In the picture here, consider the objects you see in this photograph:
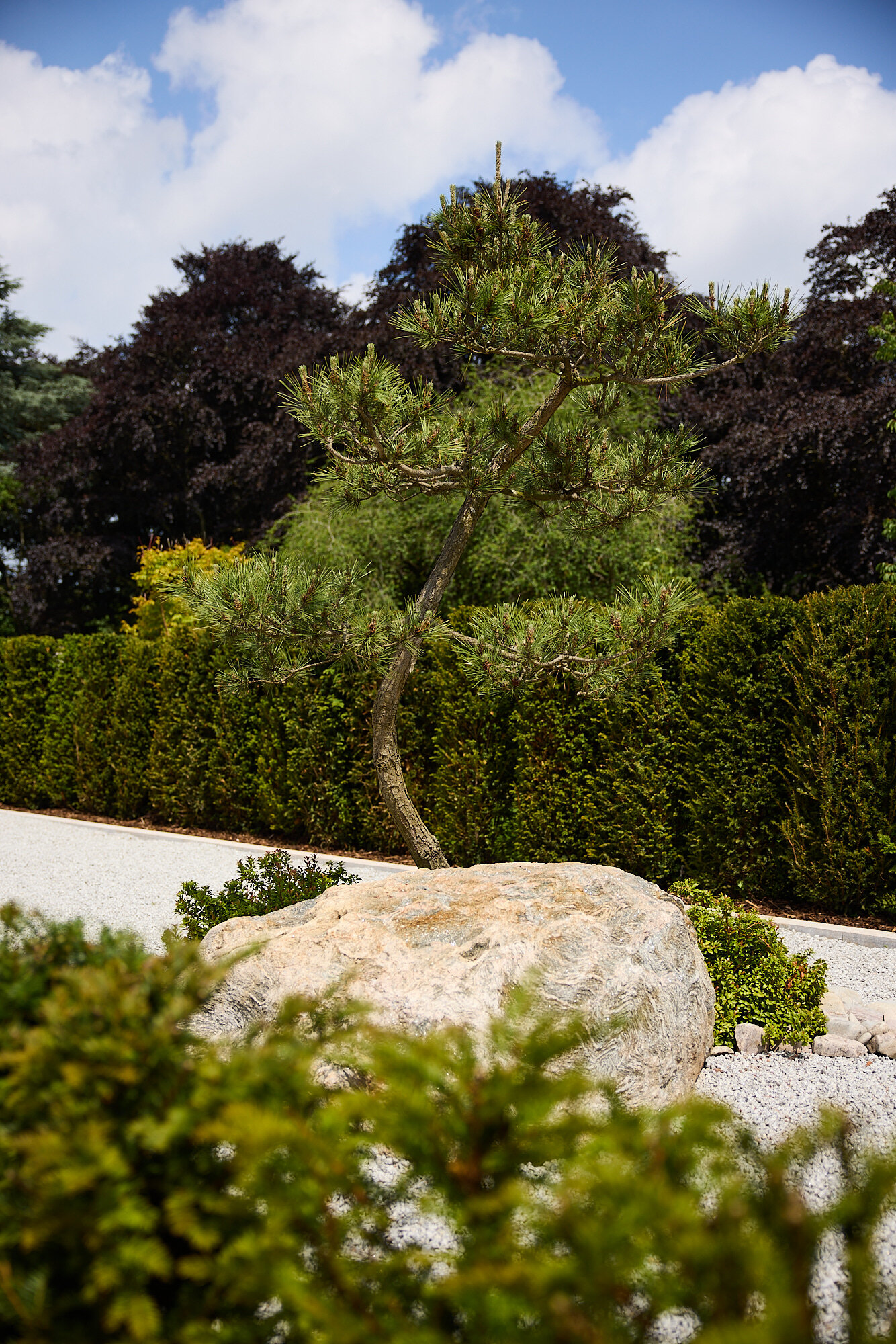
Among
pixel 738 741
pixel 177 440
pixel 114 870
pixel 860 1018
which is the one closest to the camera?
pixel 860 1018

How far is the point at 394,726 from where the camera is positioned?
5016mm

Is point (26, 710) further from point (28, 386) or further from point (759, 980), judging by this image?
point (28, 386)

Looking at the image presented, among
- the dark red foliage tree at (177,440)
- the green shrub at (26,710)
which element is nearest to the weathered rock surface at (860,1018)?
the green shrub at (26,710)

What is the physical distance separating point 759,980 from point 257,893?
2571 millimetres

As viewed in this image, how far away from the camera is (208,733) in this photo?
9.48m

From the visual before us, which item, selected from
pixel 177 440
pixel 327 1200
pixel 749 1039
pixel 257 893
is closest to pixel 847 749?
pixel 749 1039

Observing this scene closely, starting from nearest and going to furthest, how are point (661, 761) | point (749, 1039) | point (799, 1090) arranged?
point (799, 1090) → point (749, 1039) → point (661, 761)

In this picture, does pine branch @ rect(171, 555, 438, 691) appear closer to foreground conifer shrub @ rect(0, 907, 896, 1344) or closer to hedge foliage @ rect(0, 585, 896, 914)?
hedge foliage @ rect(0, 585, 896, 914)

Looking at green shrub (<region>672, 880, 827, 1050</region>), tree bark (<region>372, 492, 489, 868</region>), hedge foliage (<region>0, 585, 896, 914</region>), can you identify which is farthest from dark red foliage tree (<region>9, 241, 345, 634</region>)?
green shrub (<region>672, 880, 827, 1050</region>)

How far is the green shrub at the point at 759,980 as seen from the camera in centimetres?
380

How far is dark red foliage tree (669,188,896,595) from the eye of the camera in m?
11.1

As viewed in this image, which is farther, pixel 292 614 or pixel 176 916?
pixel 176 916

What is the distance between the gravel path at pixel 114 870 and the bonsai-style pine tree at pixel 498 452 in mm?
2213

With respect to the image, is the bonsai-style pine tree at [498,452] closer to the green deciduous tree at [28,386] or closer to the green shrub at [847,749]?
the green shrub at [847,749]
